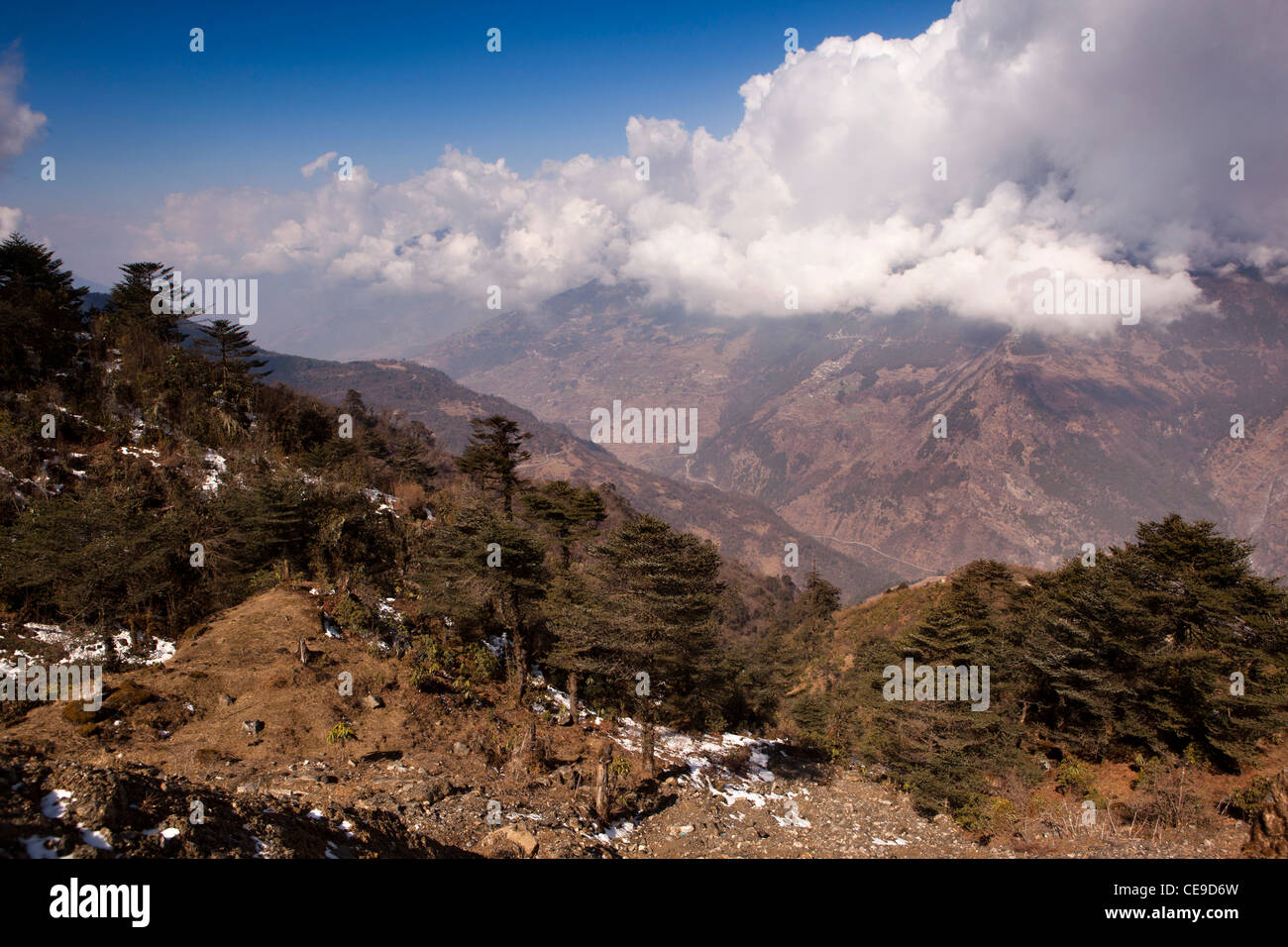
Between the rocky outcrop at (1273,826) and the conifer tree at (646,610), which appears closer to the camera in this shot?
the rocky outcrop at (1273,826)

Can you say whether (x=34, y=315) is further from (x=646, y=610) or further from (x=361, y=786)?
(x=646, y=610)

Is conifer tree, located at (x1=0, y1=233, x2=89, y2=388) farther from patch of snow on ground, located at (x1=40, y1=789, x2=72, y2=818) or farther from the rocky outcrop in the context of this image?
the rocky outcrop

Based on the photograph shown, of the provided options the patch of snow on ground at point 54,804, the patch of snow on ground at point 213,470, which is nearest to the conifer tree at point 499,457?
the patch of snow on ground at point 213,470

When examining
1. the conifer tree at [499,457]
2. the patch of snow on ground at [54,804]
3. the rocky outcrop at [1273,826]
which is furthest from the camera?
the conifer tree at [499,457]

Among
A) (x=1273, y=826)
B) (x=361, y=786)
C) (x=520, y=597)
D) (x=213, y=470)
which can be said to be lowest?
(x=361, y=786)

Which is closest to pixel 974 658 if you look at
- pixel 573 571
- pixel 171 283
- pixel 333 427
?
pixel 573 571

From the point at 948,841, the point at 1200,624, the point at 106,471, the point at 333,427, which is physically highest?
the point at 333,427

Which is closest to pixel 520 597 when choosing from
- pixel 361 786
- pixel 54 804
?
pixel 361 786

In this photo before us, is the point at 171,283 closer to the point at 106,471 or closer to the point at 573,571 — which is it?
the point at 106,471

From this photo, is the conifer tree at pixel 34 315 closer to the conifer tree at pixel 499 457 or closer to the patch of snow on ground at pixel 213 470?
the patch of snow on ground at pixel 213 470

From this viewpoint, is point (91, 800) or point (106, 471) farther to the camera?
point (106, 471)

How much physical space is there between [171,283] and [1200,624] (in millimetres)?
55249

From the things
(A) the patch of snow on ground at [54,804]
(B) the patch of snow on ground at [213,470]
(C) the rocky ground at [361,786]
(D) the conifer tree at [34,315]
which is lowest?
(C) the rocky ground at [361,786]
